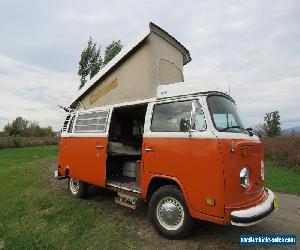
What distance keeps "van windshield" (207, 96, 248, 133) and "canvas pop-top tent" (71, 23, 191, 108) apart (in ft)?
5.26

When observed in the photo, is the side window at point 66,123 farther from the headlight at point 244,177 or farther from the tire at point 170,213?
the headlight at point 244,177

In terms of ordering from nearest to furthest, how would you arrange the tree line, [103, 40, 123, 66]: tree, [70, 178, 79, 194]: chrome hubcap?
1. [70, 178, 79, 194]: chrome hubcap
2. [103, 40, 123, 66]: tree
3. the tree line

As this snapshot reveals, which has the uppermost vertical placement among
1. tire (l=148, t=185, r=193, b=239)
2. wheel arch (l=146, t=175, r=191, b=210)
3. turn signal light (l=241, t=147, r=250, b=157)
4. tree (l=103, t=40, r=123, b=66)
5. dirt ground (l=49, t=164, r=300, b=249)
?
tree (l=103, t=40, r=123, b=66)

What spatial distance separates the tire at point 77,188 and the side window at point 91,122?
57.7 inches

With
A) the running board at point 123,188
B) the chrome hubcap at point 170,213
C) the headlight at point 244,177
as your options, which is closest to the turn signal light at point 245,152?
the headlight at point 244,177

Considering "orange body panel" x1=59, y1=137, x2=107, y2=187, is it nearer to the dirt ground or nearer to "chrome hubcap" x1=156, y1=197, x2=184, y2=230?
the dirt ground

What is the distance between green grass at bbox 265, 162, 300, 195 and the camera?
1155 centimetres

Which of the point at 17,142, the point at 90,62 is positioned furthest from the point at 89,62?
the point at 17,142

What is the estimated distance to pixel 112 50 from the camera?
20.1 m

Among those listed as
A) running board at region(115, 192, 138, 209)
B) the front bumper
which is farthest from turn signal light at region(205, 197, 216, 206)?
running board at region(115, 192, 138, 209)

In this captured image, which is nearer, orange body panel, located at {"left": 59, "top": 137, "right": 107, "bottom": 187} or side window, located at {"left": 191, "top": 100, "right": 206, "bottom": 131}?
side window, located at {"left": 191, "top": 100, "right": 206, "bottom": 131}

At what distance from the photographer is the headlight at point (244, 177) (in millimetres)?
5309

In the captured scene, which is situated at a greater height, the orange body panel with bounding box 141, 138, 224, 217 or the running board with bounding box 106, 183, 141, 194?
the orange body panel with bounding box 141, 138, 224, 217

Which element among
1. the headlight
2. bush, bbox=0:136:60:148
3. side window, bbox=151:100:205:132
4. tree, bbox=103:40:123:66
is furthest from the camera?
bush, bbox=0:136:60:148
